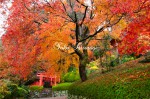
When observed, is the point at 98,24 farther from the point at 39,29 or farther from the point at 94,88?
the point at 94,88

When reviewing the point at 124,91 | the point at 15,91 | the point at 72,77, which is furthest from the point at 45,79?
the point at 124,91

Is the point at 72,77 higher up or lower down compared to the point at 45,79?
higher up

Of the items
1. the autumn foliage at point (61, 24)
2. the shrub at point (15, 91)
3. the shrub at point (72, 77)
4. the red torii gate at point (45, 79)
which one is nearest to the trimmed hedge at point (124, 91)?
the autumn foliage at point (61, 24)

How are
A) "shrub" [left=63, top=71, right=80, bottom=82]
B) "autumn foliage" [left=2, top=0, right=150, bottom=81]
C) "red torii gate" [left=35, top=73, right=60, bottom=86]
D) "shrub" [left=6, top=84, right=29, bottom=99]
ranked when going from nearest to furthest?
1. "autumn foliage" [left=2, top=0, right=150, bottom=81]
2. "shrub" [left=6, top=84, right=29, bottom=99]
3. "shrub" [left=63, top=71, right=80, bottom=82]
4. "red torii gate" [left=35, top=73, right=60, bottom=86]

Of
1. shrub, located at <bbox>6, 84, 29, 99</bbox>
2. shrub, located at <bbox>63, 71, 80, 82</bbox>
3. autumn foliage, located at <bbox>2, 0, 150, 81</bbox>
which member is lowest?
shrub, located at <bbox>6, 84, 29, 99</bbox>

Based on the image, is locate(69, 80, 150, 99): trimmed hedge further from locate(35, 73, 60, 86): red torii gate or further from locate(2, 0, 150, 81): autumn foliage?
locate(35, 73, 60, 86): red torii gate

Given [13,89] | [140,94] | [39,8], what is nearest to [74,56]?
[39,8]

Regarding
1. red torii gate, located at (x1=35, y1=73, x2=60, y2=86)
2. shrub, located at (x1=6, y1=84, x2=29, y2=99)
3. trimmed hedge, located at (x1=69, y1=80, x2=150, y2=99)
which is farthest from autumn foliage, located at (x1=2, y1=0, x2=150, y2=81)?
red torii gate, located at (x1=35, y1=73, x2=60, y2=86)

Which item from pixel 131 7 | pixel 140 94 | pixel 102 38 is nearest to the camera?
pixel 140 94

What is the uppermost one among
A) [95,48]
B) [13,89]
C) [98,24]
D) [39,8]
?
[39,8]

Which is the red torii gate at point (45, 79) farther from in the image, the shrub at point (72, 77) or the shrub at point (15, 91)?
the shrub at point (15, 91)

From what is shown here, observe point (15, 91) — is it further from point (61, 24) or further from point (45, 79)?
point (61, 24)

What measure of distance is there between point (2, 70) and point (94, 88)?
62.5 ft

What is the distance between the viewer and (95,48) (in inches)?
773
